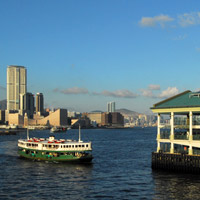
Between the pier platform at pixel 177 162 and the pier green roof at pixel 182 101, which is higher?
the pier green roof at pixel 182 101

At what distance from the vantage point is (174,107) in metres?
71.8

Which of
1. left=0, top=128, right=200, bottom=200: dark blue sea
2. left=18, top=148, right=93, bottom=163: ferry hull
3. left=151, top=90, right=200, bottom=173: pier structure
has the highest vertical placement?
left=151, top=90, right=200, bottom=173: pier structure

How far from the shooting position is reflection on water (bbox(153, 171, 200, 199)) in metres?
56.6

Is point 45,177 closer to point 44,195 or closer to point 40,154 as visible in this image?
point 44,195

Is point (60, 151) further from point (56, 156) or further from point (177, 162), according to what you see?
point (177, 162)

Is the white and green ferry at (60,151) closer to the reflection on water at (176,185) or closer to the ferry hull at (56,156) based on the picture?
the ferry hull at (56,156)

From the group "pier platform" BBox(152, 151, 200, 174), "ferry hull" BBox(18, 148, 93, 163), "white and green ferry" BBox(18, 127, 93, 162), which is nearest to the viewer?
"pier platform" BBox(152, 151, 200, 174)

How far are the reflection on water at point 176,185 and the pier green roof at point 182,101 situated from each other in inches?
487

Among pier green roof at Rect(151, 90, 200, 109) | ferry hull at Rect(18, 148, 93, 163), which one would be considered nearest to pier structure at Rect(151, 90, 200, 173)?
pier green roof at Rect(151, 90, 200, 109)

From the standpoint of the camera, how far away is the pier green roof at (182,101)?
2793 inches

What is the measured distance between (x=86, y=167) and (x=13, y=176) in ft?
59.6

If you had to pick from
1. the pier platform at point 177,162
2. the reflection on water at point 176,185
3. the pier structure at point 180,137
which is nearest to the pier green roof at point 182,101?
the pier structure at point 180,137

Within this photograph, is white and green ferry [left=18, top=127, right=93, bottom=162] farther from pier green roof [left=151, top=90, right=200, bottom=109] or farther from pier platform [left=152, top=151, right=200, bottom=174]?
pier green roof [left=151, top=90, right=200, bottom=109]

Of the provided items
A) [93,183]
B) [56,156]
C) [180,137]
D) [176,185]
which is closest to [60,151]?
[56,156]
